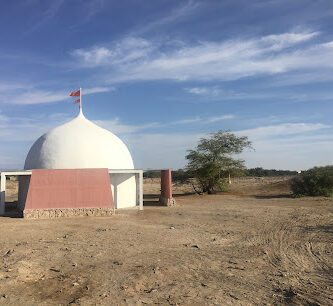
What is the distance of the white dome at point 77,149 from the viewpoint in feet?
56.9

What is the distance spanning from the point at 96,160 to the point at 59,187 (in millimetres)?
2911

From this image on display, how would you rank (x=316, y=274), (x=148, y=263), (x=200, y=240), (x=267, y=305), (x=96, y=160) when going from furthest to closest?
(x=96, y=160) → (x=200, y=240) → (x=148, y=263) → (x=316, y=274) → (x=267, y=305)

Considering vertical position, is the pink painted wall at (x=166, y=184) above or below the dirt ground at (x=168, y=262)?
above

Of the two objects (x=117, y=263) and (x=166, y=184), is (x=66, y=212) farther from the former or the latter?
(x=117, y=263)

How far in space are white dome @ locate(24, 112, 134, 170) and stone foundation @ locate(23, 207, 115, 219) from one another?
10.1 feet

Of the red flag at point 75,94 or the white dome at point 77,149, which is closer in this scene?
the white dome at point 77,149

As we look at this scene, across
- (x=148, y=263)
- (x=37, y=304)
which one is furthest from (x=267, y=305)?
(x=37, y=304)

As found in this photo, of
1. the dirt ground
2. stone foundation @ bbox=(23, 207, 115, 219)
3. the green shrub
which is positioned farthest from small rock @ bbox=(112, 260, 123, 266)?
the green shrub

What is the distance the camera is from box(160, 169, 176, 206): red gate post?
19562 millimetres

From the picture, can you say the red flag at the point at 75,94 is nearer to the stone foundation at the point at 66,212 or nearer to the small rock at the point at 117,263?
the stone foundation at the point at 66,212

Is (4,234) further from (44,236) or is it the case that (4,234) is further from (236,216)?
(236,216)

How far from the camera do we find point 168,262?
24.7ft

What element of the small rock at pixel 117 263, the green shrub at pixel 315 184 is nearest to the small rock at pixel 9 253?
the small rock at pixel 117 263

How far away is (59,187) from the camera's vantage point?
50.1 ft
